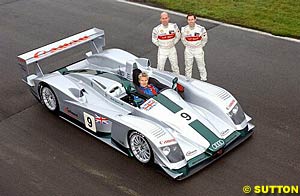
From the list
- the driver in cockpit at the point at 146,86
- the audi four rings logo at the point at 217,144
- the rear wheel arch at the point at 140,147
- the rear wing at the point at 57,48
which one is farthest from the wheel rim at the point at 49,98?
the audi four rings logo at the point at 217,144

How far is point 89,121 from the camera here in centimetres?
907

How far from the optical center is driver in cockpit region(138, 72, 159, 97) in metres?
9.05

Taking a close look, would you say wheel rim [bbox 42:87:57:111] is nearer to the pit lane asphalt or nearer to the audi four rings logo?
the pit lane asphalt

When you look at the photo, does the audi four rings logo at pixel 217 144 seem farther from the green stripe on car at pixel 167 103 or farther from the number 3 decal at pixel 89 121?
the number 3 decal at pixel 89 121

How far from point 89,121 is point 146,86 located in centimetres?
123

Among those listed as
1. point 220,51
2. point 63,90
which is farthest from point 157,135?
point 220,51

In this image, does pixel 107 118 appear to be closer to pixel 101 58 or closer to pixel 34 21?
pixel 101 58

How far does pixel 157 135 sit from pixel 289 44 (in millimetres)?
6307

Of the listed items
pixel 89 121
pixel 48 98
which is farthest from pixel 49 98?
pixel 89 121

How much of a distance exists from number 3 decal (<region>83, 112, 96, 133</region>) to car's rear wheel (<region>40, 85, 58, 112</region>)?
96 cm

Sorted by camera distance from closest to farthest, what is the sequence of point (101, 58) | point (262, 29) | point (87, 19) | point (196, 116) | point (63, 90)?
point (196, 116)
point (63, 90)
point (101, 58)
point (262, 29)
point (87, 19)

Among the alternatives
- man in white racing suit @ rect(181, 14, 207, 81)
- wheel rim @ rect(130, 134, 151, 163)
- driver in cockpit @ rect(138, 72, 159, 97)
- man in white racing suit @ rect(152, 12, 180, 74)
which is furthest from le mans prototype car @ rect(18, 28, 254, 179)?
man in white racing suit @ rect(181, 14, 207, 81)

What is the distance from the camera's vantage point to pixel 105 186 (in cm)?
805

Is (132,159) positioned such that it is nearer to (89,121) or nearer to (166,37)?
(89,121)
